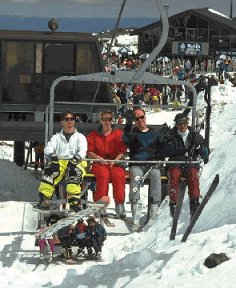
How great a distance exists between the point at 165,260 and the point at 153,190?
3.52 metres

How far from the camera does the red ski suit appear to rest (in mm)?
10336

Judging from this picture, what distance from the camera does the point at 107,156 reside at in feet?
34.8

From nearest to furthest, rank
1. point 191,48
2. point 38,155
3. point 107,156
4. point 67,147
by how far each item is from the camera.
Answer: point 67,147 → point 107,156 → point 38,155 → point 191,48

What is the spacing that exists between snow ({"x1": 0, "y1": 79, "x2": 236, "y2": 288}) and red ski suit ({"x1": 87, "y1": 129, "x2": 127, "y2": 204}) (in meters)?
0.57

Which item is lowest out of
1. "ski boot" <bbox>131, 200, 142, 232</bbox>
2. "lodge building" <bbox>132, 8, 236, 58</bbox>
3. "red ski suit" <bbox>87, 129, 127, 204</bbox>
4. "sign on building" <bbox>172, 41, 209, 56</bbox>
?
"ski boot" <bbox>131, 200, 142, 232</bbox>

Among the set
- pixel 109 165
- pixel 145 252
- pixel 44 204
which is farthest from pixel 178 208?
pixel 109 165

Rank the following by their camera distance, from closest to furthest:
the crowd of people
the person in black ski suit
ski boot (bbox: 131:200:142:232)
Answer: the person in black ski suit, the crowd of people, ski boot (bbox: 131:200:142:232)

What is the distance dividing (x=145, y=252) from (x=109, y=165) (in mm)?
2975

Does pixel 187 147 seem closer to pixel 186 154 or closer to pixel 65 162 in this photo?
pixel 186 154

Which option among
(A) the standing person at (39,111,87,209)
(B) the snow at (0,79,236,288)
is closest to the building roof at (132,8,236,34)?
(B) the snow at (0,79,236,288)

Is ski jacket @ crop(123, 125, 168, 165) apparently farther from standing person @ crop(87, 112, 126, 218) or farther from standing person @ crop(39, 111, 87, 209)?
standing person @ crop(39, 111, 87, 209)

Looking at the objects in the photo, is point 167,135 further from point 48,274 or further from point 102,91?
point 102,91

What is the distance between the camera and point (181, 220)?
995 cm

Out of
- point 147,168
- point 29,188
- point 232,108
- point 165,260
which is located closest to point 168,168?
point 147,168
